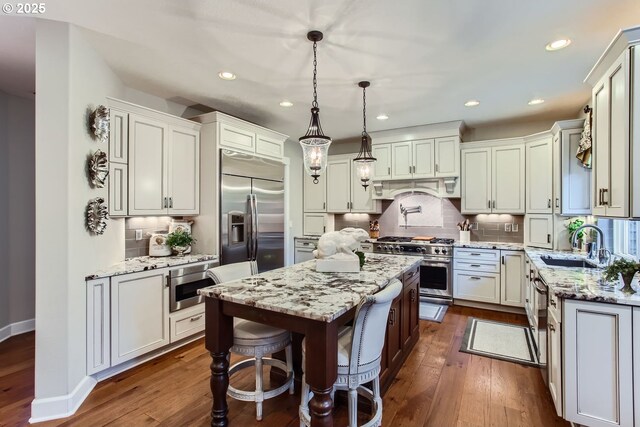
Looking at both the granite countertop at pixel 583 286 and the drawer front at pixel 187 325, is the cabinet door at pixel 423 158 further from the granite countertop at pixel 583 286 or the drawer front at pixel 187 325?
the drawer front at pixel 187 325

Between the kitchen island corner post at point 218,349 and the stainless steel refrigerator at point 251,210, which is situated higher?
the stainless steel refrigerator at point 251,210

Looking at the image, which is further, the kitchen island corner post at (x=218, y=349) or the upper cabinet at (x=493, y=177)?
the upper cabinet at (x=493, y=177)

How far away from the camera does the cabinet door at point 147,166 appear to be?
9.95 feet

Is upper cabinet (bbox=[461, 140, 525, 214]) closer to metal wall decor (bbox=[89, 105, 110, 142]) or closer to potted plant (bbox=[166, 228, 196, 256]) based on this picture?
potted plant (bbox=[166, 228, 196, 256])

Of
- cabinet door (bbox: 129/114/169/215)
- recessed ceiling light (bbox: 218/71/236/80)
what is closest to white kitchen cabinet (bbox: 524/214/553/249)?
recessed ceiling light (bbox: 218/71/236/80)

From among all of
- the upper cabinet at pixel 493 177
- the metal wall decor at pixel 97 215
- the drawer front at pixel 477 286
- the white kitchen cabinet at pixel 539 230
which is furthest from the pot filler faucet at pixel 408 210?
the metal wall decor at pixel 97 215

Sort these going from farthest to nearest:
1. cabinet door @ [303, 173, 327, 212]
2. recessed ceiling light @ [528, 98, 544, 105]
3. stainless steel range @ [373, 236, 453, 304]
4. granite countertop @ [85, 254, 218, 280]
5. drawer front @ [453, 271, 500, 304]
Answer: cabinet door @ [303, 173, 327, 212]
stainless steel range @ [373, 236, 453, 304]
drawer front @ [453, 271, 500, 304]
recessed ceiling light @ [528, 98, 544, 105]
granite countertop @ [85, 254, 218, 280]

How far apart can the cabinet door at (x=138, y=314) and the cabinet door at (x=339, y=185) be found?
3.37 m

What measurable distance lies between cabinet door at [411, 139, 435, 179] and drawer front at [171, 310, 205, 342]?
360 centimetres

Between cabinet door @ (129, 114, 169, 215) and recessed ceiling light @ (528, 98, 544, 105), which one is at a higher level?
recessed ceiling light @ (528, 98, 544, 105)

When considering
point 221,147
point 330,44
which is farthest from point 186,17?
point 221,147

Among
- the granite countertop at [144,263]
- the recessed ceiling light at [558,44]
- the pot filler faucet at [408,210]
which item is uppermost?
the recessed ceiling light at [558,44]

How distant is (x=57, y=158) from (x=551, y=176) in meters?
5.10

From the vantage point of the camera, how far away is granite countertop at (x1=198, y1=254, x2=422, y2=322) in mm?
1620
